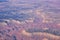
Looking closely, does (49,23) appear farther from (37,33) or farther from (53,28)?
(37,33)

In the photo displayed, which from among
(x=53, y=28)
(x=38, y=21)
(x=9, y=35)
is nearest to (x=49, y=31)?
(x=53, y=28)

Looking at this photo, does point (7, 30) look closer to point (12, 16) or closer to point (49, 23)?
point (12, 16)

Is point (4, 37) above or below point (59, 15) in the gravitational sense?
below

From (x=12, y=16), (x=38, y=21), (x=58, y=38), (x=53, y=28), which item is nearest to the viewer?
(x=58, y=38)

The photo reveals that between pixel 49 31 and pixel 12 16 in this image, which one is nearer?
pixel 49 31

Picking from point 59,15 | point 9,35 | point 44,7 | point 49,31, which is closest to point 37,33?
point 49,31

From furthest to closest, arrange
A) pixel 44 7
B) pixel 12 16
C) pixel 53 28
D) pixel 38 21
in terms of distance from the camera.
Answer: pixel 44 7 < pixel 12 16 < pixel 38 21 < pixel 53 28
